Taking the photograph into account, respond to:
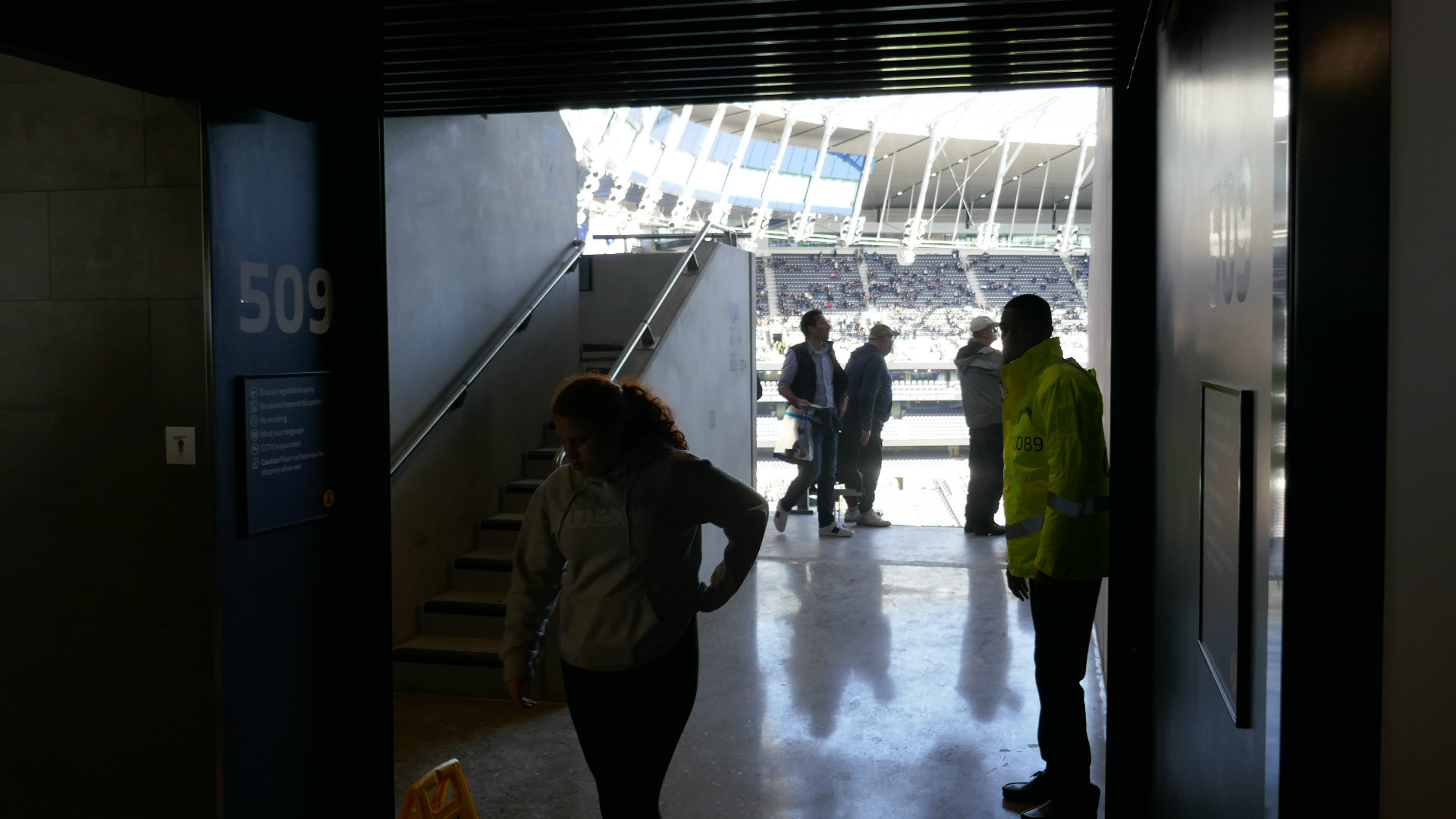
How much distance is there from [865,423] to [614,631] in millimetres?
5897

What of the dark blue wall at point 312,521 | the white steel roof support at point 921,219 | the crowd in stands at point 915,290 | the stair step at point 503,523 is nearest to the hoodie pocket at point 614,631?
the dark blue wall at point 312,521

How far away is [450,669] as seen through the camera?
4.51m

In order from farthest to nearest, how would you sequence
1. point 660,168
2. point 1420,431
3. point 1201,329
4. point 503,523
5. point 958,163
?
point 958,163
point 660,168
point 503,523
point 1201,329
point 1420,431

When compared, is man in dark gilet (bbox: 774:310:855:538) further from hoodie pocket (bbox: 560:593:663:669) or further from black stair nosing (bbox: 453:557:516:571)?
hoodie pocket (bbox: 560:593:663:669)

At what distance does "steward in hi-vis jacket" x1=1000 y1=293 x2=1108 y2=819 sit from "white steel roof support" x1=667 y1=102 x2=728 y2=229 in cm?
2228

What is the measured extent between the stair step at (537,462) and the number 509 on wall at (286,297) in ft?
10.3

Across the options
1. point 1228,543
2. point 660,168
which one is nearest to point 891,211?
point 660,168

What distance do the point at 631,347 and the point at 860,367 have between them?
3023 millimetres

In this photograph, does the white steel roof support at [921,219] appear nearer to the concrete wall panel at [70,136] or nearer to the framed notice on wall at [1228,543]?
the concrete wall panel at [70,136]

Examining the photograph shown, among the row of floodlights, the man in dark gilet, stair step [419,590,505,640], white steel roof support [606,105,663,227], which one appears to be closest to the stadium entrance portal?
white steel roof support [606,105,663,227]

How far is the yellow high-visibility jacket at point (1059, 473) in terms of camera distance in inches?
111

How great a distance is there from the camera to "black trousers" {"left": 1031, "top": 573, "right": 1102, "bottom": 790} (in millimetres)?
2928

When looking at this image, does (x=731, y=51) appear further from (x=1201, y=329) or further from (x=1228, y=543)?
(x=1228, y=543)

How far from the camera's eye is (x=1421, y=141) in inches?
41.0
